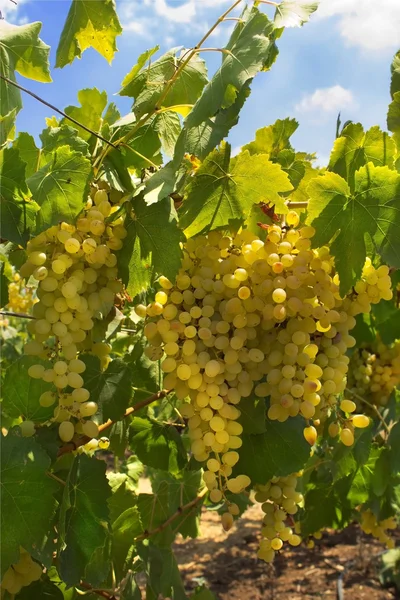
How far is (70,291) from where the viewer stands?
106 centimetres

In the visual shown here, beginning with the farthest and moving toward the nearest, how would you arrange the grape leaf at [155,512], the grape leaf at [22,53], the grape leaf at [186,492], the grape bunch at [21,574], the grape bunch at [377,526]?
1. the grape bunch at [377,526]
2. the grape leaf at [186,492]
3. the grape leaf at [155,512]
4. the grape leaf at [22,53]
5. the grape bunch at [21,574]

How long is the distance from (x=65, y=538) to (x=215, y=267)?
2.03ft

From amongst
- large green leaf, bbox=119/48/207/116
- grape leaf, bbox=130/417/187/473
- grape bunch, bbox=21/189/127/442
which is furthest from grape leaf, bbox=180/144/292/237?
grape leaf, bbox=130/417/187/473

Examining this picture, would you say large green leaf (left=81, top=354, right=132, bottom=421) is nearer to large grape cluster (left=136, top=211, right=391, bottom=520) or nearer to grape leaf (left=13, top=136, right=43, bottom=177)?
large grape cluster (left=136, top=211, right=391, bottom=520)

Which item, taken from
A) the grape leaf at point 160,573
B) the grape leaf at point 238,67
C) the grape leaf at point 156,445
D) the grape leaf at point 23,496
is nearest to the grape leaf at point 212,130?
the grape leaf at point 238,67

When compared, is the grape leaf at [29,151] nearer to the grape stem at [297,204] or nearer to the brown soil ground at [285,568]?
the grape stem at [297,204]

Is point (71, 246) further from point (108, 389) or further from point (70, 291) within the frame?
point (108, 389)

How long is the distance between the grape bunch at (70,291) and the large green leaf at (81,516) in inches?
4.0

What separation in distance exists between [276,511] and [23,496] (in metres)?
0.62

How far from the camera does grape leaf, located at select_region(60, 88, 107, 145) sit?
151 centimetres

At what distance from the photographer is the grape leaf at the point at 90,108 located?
4.95 feet

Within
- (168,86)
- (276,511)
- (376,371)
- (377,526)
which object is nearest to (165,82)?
(168,86)

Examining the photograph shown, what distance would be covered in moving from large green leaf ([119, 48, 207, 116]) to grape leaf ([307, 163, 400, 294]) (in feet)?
1.46

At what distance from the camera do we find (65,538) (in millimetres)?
1143
